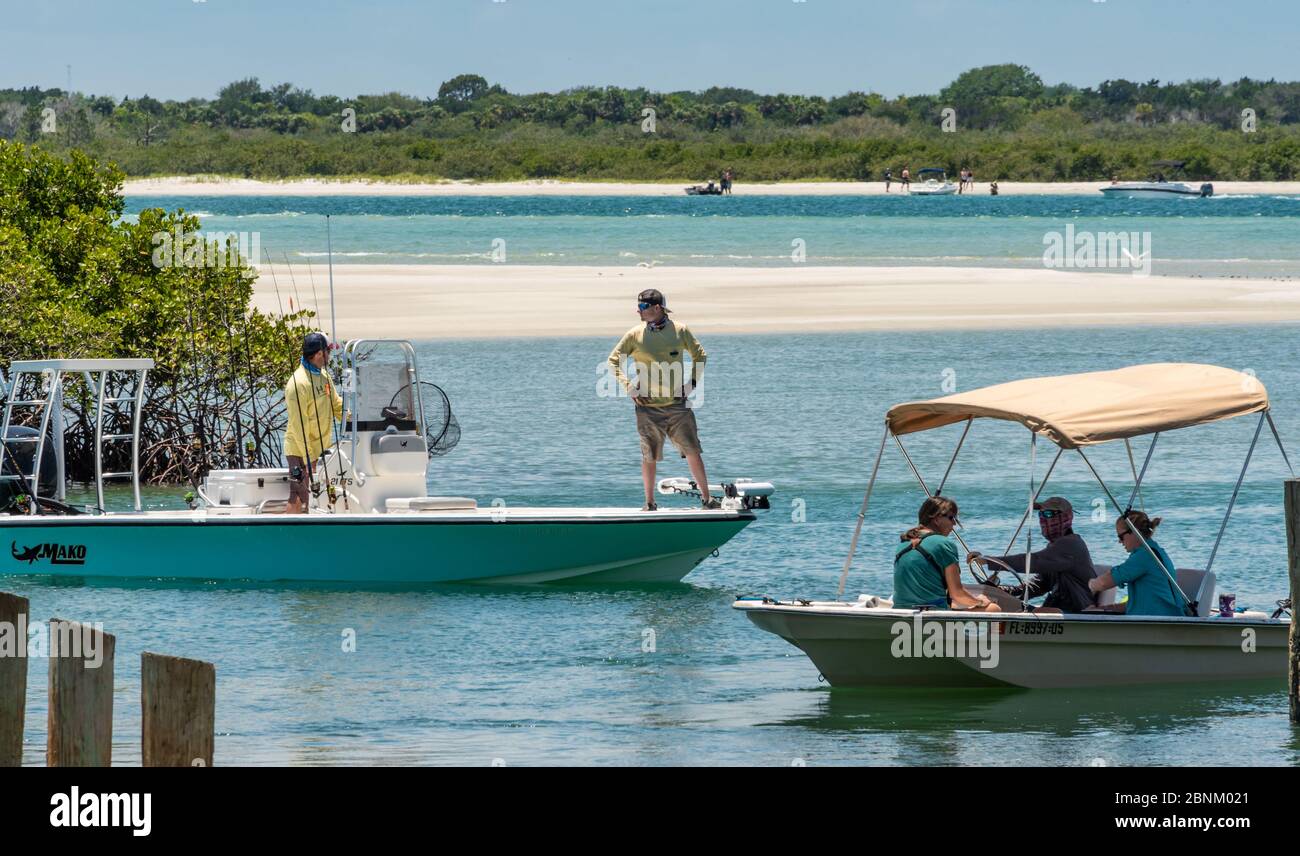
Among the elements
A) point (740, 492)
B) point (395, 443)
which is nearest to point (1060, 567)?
point (740, 492)

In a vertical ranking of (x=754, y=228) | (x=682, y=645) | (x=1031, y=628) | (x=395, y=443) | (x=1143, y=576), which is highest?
(x=754, y=228)

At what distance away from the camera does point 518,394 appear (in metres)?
29.0

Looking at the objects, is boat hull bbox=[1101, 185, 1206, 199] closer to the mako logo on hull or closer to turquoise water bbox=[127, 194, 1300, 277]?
turquoise water bbox=[127, 194, 1300, 277]

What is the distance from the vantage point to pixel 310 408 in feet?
48.9

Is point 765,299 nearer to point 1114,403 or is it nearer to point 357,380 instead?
point 357,380

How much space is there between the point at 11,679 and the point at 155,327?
1245cm

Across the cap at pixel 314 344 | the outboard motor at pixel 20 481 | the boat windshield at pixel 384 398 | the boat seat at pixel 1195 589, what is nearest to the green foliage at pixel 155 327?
the outboard motor at pixel 20 481

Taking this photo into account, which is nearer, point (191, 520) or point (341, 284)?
point (191, 520)

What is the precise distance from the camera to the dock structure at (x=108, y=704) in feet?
26.0

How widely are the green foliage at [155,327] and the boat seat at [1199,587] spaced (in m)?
10.0

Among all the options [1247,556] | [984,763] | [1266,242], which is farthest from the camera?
[1266,242]

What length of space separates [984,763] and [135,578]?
801cm
